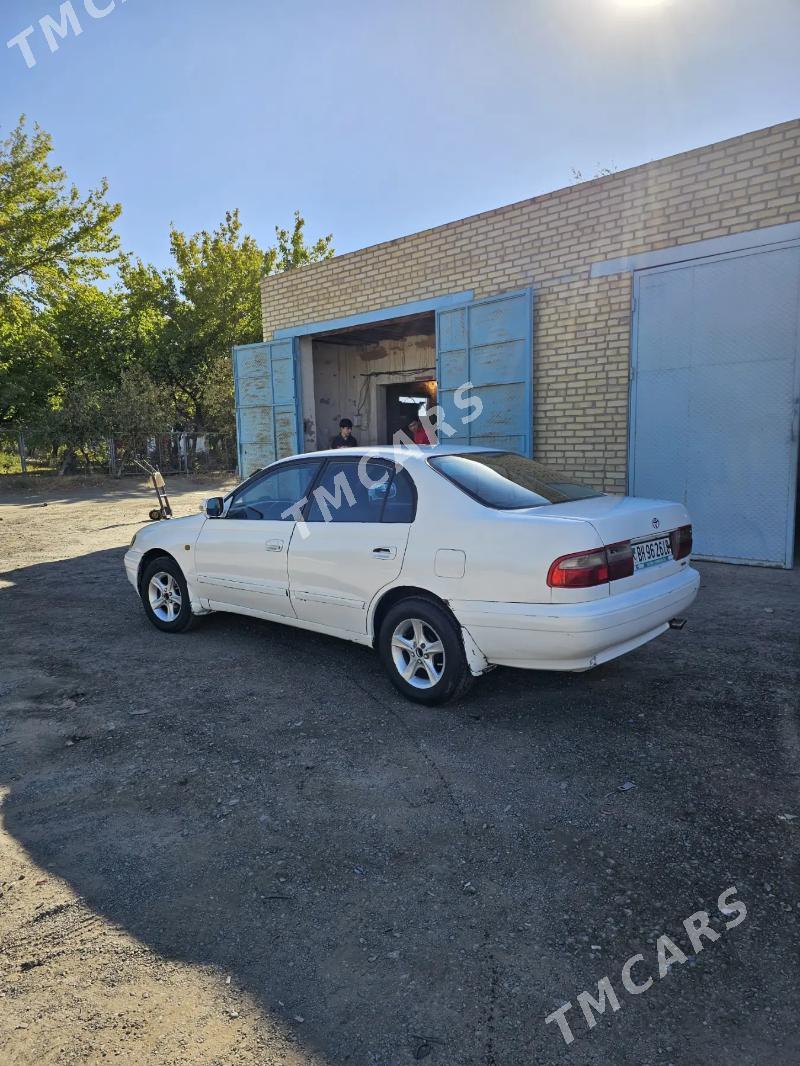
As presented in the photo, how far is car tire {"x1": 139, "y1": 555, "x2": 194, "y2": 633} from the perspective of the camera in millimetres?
5543

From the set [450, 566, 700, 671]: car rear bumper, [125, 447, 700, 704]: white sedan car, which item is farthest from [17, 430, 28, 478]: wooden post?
[450, 566, 700, 671]: car rear bumper

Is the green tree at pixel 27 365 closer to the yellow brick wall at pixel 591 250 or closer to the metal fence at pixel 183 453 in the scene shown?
the metal fence at pixel 183 453

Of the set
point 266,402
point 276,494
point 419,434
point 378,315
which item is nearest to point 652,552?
point 276,494

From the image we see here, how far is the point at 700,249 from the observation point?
23.8ft

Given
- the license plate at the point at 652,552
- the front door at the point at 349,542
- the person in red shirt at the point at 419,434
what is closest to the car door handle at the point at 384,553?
the front door at the point at 349,542

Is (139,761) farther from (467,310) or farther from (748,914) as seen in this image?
(467,310)

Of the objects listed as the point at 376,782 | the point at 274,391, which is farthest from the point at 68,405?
the point at 376,782

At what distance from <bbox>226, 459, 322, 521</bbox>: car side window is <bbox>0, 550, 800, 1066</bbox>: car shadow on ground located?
1102 millimetres

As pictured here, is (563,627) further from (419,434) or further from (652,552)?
(419,434)

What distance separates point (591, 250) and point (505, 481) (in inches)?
205

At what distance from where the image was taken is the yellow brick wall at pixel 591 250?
6891 mm

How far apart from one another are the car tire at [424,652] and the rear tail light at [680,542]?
1.42 metres

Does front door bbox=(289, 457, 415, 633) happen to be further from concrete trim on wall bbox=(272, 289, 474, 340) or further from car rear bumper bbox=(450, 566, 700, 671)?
concrete trim on wall bbox=(272, 289, 474, 340)

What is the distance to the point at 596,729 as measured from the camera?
3734 mm
